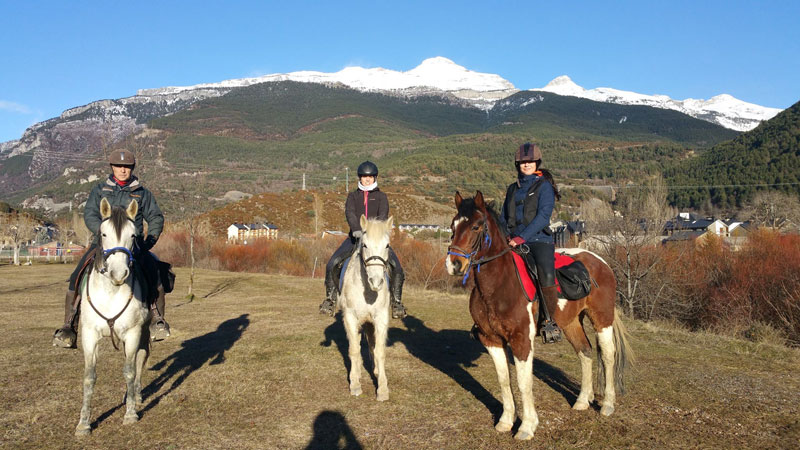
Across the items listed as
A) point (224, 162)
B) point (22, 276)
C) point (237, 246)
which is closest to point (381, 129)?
point (224, 162)

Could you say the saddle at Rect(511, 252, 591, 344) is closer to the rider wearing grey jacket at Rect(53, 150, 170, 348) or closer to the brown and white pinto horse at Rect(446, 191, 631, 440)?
the brown and white pinto horse at Rect(446, 191, 631, 440)

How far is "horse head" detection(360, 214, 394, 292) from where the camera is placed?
5.58 metres

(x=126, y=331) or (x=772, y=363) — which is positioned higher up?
(x=126, y=331)

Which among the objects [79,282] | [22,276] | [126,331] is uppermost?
[79,282]

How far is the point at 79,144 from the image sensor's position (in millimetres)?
163375

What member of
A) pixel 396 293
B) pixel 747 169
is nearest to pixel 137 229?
pixel 396 293


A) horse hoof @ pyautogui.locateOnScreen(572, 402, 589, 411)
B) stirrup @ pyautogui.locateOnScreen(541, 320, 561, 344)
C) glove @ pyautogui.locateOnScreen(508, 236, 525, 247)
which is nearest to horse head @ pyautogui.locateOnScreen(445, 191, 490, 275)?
glove @ pyautogui.locateOnScreen(508, 236, 525, 247)

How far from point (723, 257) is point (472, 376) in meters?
19.2

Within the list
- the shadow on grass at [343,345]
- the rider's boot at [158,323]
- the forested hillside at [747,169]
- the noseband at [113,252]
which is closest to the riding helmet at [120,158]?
the noseband at [113,252]

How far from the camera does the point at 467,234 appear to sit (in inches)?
A: 197

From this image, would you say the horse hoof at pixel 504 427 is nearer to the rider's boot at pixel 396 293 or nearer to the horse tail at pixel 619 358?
the horse tail at pixel 619 358

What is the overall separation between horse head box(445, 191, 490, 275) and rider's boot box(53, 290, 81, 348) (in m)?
4.45

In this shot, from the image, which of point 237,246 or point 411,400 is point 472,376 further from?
point 237,246

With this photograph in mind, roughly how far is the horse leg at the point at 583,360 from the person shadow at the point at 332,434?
289cm
